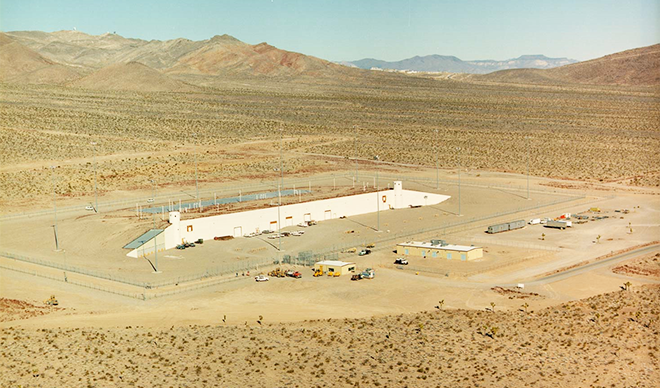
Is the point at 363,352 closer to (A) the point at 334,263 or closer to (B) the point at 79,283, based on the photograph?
(A) the point at 334,263

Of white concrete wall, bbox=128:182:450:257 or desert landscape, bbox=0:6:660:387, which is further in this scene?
white concrete wall, bbox=128:182:450:257

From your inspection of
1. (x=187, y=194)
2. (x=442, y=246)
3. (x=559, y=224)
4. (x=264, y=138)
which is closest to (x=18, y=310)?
(x=442, y=246)

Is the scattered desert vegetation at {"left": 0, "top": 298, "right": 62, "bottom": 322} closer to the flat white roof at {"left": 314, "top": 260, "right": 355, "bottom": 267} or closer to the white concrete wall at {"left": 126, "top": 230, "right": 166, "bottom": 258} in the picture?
the white concrete wall at {"left": 126, "top": 230, "right": 166, "bottom": 258}

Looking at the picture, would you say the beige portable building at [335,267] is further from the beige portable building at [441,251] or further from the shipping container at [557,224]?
the shipping container at [557,224]

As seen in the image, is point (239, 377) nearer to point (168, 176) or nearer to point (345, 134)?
point (168, 176)

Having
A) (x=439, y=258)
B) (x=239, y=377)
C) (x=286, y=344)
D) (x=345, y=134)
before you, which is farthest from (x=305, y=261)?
(x=345, y=134)

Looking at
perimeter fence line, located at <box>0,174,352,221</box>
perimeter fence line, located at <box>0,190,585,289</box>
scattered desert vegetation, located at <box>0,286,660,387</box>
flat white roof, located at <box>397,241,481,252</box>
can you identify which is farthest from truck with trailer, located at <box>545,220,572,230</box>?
scattered desert vegetation, located at <box>0,286,660,387</box>
